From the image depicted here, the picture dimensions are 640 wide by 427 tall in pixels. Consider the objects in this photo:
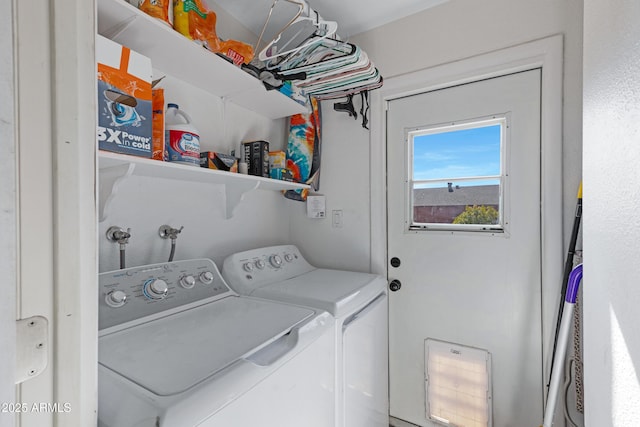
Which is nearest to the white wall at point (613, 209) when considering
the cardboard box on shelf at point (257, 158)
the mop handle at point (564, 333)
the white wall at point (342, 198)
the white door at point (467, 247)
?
the mop handle at point (564, 333)

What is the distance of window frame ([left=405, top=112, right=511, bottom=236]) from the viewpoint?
1.55 metres

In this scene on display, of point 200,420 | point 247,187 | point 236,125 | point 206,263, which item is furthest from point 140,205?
point 200,420

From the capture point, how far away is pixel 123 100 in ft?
3.03

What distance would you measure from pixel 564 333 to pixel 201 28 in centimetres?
205

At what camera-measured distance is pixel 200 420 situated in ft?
2.02

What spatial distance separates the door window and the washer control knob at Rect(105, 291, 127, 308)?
5.05 ft

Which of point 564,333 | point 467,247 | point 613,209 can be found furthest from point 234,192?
point 564,333

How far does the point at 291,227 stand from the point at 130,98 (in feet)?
4.69

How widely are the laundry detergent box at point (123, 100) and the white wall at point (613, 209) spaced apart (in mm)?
1246

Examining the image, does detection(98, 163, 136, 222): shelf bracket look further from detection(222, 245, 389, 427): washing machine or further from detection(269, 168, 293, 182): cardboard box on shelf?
detection(269, 168, 293, 182): cardboard box on shelf

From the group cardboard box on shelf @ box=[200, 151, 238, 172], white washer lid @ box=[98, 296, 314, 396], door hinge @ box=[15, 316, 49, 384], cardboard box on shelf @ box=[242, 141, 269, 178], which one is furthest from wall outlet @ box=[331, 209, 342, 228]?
door hinge @ box=[15, 316, 49, 384]

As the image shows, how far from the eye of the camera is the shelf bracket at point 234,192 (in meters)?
1.57

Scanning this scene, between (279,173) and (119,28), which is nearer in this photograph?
(119,28)

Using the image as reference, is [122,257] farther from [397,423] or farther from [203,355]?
[397,423]
